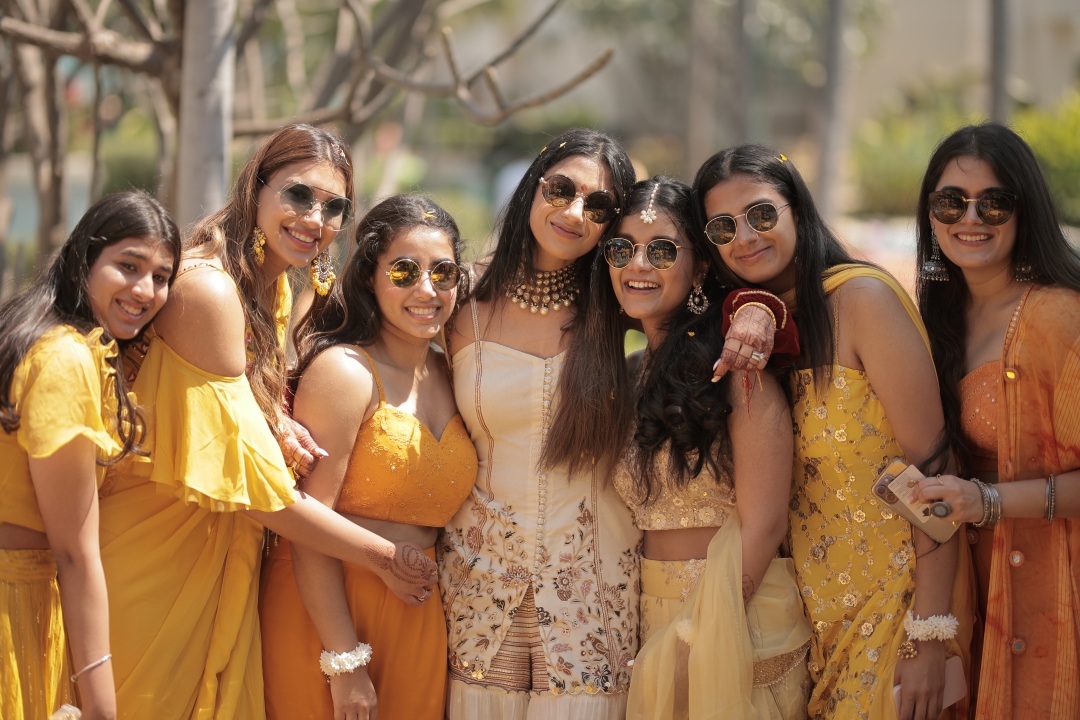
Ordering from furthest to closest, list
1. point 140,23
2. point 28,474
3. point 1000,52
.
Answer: point 1000,52 < point 140,23 < point 28,474

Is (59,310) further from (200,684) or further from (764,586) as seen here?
(764,586)

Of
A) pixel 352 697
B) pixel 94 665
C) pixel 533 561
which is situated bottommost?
pixel 352 697

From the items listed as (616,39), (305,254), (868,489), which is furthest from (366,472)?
(616,39)

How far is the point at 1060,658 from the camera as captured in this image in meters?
2.87

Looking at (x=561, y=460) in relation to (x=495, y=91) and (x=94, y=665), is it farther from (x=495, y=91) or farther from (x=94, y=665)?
(x=495, y=91)

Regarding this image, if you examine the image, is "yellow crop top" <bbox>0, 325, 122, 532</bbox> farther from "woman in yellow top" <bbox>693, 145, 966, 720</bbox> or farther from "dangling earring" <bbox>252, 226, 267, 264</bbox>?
"woman in yellow top" <bbox>693, 145, 966, 720</bbox>

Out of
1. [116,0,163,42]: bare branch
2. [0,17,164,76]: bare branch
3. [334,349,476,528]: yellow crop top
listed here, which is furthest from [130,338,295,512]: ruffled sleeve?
[116,0,163,42]: bare branch

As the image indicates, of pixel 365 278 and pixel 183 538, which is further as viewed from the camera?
pixel 365 278

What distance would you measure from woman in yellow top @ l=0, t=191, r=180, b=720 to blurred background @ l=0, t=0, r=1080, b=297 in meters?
1.13

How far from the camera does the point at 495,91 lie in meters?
4.39


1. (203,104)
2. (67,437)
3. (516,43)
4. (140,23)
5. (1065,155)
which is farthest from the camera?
(1065,155)

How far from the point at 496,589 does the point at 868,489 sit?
1201 mm

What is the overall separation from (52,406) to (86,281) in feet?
1.16

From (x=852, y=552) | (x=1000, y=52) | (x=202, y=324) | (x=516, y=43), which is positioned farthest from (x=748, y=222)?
(x=1000, y=52)
